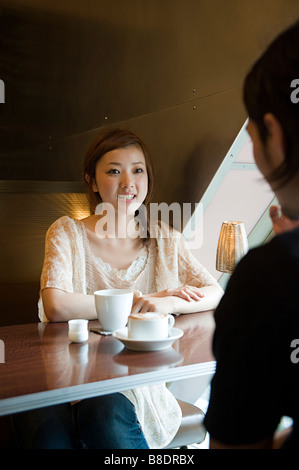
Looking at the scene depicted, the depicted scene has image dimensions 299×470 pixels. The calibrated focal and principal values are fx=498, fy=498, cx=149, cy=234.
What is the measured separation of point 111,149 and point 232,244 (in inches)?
28.9

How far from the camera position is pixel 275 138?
719 millimetres

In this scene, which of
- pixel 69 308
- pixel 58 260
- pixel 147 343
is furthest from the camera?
pixel 58 260

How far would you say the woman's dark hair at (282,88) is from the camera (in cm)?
68

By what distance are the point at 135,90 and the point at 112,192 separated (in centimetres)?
97

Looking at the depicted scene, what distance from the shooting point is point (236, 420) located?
71cm

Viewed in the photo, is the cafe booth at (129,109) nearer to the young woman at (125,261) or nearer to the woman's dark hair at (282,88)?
the young woman at (125,261)

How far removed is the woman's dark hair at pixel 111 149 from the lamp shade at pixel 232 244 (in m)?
0.43

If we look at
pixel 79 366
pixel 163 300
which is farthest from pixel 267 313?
pixel 163 300

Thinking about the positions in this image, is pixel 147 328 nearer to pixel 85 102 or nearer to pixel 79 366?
pixel 79 366

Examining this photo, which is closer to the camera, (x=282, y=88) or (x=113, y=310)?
(x=282, y=88)

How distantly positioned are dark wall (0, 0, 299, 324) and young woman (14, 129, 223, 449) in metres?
0.52

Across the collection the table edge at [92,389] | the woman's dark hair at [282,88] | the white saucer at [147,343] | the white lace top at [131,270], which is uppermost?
the woman's dark hair at [282,88]

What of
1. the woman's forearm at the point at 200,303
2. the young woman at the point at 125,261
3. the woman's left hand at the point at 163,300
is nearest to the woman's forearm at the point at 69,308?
the young woman at the point at 125,261
